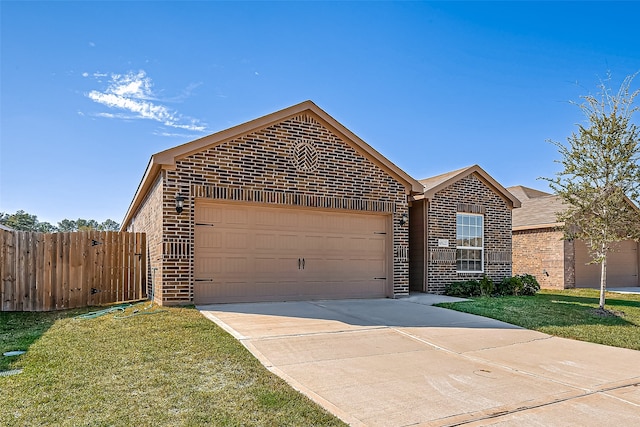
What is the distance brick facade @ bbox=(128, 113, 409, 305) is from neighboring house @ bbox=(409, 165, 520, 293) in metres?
1.84

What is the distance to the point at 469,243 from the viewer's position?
14922 millimetres

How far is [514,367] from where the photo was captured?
5.82 meters

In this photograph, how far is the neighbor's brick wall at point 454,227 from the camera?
14117mm

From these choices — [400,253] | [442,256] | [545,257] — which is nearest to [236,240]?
[400,253]

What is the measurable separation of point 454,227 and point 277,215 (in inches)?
255

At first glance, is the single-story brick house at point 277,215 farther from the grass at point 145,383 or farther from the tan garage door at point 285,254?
the grass at point 145,383

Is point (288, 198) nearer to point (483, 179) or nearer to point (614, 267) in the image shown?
point (483, 179)

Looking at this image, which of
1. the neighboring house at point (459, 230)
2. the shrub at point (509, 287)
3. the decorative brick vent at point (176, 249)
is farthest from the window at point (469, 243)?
the decorative brick vent at point (176, 249)

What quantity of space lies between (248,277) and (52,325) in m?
4.03

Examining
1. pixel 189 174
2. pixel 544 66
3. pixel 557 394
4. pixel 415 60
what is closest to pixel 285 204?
pixel 189 174

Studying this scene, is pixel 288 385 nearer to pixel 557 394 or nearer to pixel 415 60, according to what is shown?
pixel 557 394

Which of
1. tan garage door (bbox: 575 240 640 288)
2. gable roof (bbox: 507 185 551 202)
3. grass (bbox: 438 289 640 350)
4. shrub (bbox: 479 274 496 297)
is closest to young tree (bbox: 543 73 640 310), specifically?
grass (bbox: 438 289 640 350)

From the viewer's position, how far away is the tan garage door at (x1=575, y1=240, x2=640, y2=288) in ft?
62.6

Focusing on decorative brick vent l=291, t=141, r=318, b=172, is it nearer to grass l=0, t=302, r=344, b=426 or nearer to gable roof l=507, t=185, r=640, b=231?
grass l=0, t=302, r=344, b=426
